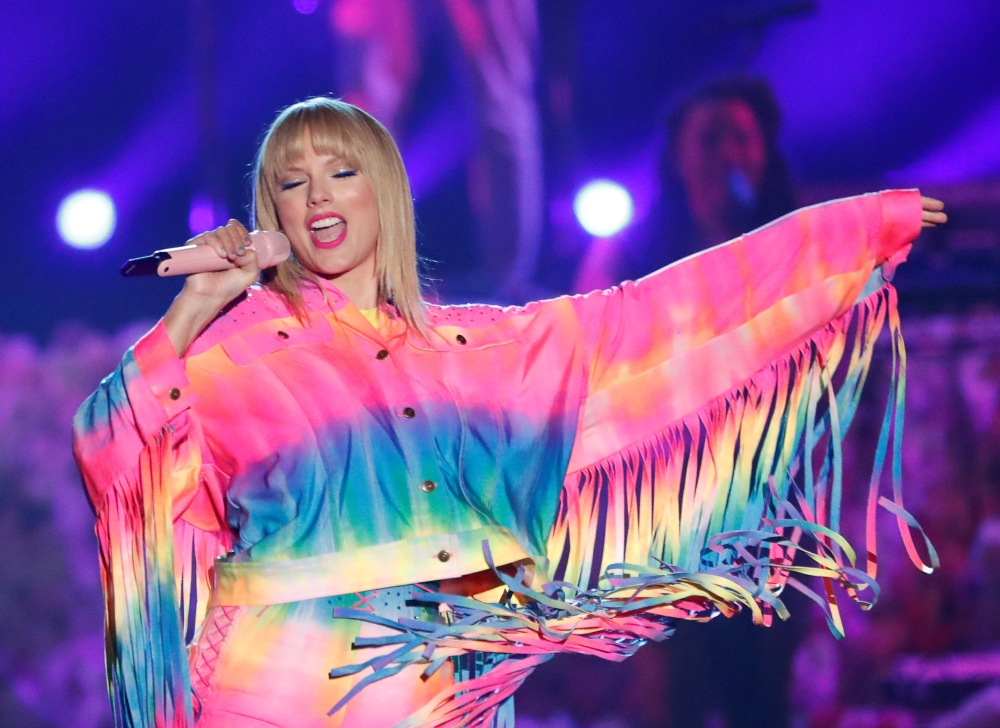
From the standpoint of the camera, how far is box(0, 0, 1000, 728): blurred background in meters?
2.86

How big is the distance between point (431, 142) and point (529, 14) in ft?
1.49

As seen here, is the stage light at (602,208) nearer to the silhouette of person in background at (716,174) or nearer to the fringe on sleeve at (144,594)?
the silhouette of person in background at (716,174)

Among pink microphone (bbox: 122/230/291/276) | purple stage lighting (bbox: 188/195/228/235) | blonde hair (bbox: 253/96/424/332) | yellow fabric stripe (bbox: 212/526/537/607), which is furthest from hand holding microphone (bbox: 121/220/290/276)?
purple stage lighting (bbox: 188/195/228/235)

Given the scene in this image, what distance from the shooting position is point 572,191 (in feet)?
9.95

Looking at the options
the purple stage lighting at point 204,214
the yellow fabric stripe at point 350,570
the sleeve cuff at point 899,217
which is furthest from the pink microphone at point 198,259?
the purple stage lighting at point 204,214

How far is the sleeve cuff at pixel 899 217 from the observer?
1565 millimetres

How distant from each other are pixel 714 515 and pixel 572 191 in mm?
1637

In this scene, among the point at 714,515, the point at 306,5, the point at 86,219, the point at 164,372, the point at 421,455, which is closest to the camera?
the point at 164,372

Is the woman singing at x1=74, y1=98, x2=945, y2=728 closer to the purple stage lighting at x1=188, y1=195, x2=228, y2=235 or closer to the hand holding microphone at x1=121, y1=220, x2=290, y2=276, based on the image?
the hand holding microphone at x1=121, y1=220, x2=290, y2=276

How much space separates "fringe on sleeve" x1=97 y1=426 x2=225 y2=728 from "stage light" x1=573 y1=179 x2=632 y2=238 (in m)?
1.89

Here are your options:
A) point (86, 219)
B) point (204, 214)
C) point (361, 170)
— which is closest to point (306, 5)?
point (204, 214)

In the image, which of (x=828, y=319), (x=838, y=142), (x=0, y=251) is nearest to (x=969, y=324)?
(x=838, y=142)

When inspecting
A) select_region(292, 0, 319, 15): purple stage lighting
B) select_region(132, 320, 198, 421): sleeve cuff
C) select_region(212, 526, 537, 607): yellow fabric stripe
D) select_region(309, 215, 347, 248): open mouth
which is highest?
select_region(292, 0, 319, 15): purple stage lighting

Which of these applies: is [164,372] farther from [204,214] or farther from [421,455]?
[204,214]
